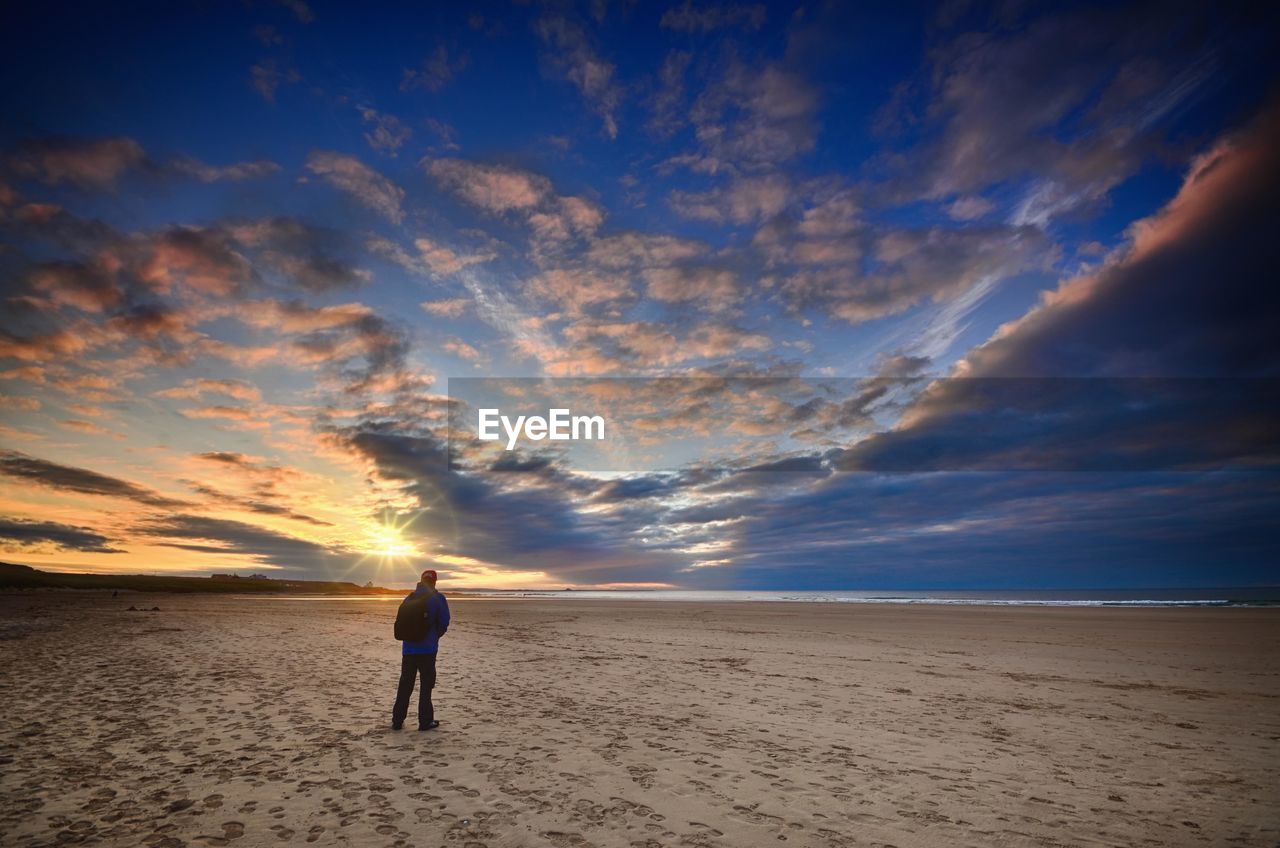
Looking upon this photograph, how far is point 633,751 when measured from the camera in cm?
923

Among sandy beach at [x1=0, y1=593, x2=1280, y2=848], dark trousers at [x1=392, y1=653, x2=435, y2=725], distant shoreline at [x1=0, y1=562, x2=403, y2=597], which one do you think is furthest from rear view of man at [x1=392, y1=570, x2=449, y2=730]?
distant shoreline at [x1=0, y1=562, x2=403, y2=597]

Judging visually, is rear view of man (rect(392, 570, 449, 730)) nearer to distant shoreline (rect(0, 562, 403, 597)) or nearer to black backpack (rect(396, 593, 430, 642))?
black backpack (rect(396, 593, 430, 642))

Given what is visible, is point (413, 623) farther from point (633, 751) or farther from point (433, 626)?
point (633, 751)

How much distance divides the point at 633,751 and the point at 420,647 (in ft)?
→ 13.8

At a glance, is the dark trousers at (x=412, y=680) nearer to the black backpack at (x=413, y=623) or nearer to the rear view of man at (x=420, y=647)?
the rear view of man at (x=420, y=647)

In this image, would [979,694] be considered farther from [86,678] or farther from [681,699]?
[86,678]

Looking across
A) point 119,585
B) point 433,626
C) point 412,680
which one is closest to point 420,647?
point 433,626

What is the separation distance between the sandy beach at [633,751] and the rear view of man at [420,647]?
451 mm

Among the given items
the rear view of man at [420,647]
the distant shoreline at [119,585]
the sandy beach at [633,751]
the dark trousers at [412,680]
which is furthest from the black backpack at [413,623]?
the distant shoreline at [119,585]

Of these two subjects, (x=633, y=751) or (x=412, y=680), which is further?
(x=412, y=680)

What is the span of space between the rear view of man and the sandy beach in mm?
451

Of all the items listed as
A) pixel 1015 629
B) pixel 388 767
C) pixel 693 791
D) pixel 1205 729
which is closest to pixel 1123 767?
pixel 1205 729

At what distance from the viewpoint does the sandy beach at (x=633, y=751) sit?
6426mm

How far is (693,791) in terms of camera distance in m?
7.54
